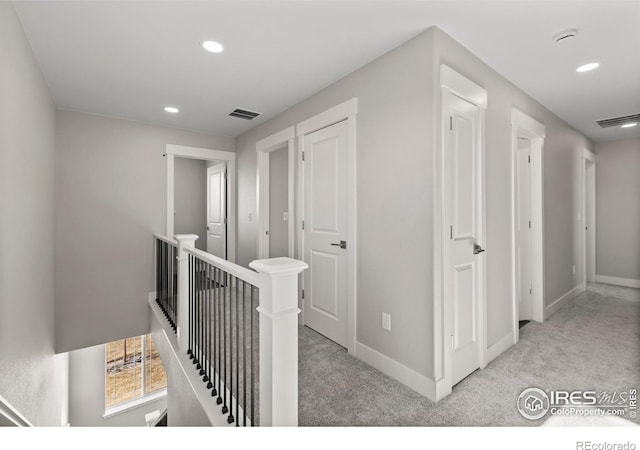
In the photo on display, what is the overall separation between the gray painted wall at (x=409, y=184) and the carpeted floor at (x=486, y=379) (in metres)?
0.23

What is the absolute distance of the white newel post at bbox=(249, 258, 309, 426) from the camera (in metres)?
1.19

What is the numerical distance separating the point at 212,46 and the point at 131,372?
6156 mm

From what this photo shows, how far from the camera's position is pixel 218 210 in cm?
494

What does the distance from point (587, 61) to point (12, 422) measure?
158 inches

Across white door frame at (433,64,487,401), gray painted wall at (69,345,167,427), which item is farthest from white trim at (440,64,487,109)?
Answer: gray painted wall at (69,345,167,427)

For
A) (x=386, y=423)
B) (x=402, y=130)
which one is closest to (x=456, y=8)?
(x=402, y=130)

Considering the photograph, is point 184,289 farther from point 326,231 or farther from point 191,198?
point 191,198

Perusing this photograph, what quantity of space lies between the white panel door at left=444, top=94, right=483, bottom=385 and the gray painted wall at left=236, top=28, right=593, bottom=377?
0.18 m

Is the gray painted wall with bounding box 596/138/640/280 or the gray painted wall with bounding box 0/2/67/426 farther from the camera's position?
the gray painted wall with bounding box 596/138/640/280

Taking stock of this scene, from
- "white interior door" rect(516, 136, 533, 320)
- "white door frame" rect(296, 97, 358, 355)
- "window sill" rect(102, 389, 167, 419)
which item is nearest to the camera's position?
"white door frame" rect(296, 97, 358, 355)

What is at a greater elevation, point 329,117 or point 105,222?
point 329,117
